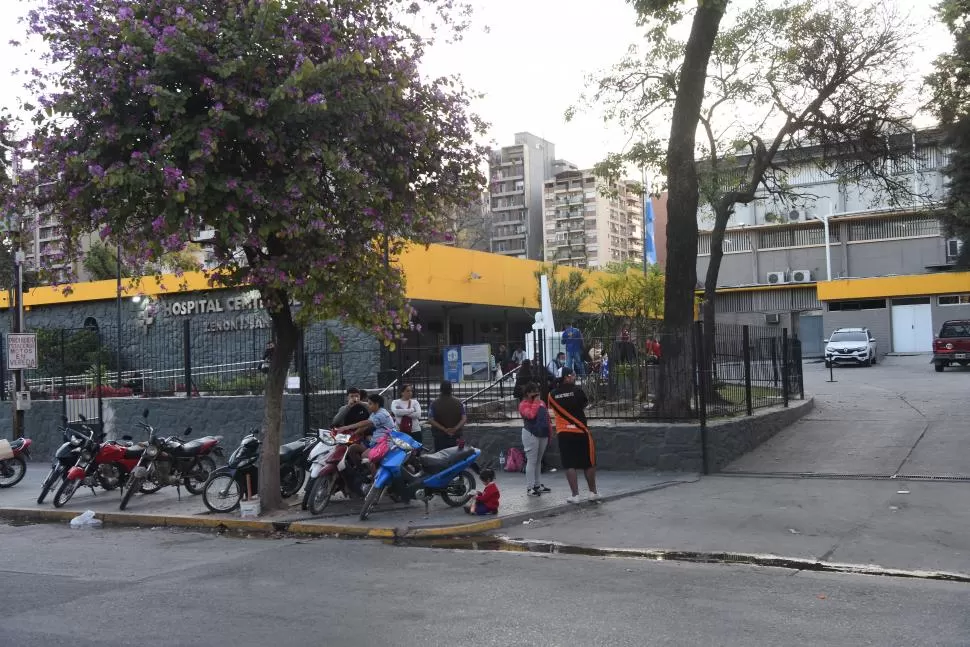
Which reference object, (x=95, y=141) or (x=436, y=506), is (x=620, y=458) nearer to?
(x=436, y=506)

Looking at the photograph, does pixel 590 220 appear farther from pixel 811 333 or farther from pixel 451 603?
pixel 451 603

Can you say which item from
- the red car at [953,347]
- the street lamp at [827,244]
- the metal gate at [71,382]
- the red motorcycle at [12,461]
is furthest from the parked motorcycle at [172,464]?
the street lamp at [827,244]

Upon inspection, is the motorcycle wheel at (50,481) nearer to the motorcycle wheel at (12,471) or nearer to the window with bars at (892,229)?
the motorcycle wheel at (12,471)

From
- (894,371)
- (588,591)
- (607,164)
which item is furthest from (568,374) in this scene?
(894,371)

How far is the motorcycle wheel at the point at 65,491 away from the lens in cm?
1373

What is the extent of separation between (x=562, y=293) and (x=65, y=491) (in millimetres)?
21689

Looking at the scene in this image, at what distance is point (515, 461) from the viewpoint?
15250mm

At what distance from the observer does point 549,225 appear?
106750 millimetres

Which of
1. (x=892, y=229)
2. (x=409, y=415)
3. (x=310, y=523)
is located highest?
(x=892, y=229)

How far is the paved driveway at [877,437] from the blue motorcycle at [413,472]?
5.06 m

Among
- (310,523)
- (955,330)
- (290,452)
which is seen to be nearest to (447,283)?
(290,452)

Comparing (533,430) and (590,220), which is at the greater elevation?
(590,220)

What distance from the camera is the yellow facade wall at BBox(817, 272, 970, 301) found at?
44.9 meters

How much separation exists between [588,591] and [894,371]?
30.2 metres
